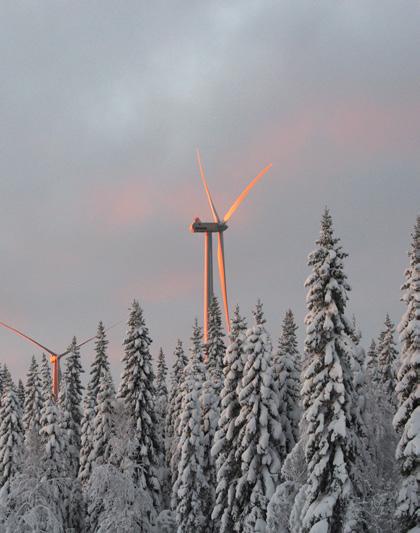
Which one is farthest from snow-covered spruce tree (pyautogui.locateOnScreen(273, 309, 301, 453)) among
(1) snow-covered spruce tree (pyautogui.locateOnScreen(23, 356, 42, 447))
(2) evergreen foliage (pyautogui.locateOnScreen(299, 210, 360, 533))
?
(1) snow-covered spruce tree (pyautogui.locateOnScreen(23, 356, 42, 447))

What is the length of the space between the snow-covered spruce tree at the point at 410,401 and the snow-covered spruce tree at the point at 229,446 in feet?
48.4

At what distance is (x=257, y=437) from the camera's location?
44.9 metres

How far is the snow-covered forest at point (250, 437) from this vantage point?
33.8 meters

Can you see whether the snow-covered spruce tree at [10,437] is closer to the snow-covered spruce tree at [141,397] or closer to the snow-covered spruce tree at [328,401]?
the snow-covered spruce tree at [141,397]

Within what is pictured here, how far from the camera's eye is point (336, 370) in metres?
34.2

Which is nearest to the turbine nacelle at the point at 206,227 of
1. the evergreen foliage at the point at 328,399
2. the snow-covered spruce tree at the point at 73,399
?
the snow-covered spruce tree at the point at 73,399

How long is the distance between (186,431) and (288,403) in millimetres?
9425

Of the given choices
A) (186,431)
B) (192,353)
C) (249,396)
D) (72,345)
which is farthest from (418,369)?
(72,345)

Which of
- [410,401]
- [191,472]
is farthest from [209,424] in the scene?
[410,401]

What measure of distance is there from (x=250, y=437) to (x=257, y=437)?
0.51m

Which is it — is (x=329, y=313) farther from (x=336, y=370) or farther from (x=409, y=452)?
(x=409, y=452)

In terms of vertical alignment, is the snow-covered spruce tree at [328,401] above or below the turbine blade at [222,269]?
below

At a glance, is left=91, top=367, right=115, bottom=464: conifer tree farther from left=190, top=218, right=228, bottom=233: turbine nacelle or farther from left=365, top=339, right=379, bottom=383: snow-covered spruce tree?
left=190, top=218, right=228, bottom=233: turbine nacelle

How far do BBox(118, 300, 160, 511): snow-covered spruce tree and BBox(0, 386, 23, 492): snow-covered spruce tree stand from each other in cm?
1138
